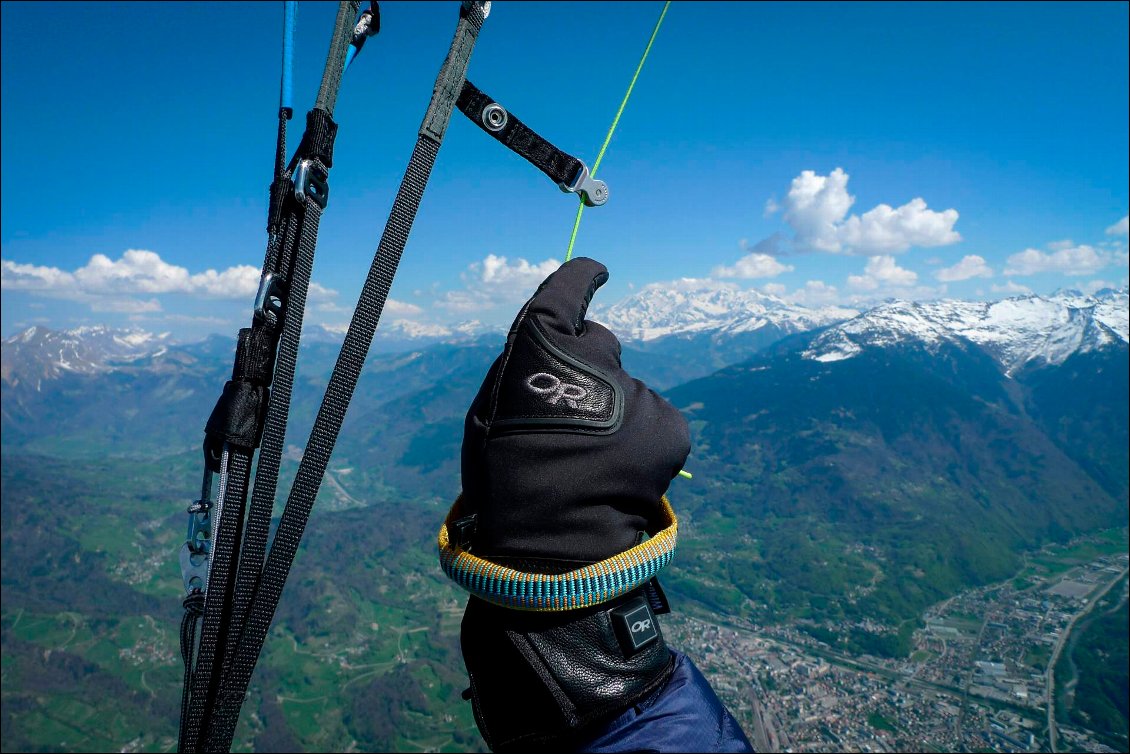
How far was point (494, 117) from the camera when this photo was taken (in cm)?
172

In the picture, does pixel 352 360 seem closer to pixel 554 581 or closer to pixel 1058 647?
pixel 554 581

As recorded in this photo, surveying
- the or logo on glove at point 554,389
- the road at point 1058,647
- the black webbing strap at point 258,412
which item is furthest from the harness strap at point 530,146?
the road at point 1058,647

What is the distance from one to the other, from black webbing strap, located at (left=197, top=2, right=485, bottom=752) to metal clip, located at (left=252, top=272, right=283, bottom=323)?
0.26m

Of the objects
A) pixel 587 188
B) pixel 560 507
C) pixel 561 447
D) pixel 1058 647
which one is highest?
pixel 587 188

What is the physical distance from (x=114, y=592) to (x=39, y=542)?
5490 centimetres

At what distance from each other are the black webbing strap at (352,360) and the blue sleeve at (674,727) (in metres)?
1.02

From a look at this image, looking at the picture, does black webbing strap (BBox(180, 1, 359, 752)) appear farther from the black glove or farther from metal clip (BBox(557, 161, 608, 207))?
metal clip (BBox(557, 161, 608, 207))

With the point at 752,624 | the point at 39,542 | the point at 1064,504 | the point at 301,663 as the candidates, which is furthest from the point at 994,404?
the point at 39,542

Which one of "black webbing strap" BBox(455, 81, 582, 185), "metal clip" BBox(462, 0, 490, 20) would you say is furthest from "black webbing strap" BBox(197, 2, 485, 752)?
"black webbing strap" BBox(455, 81, 582, 185)

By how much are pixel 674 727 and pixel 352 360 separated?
1.38 m

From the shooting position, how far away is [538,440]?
4.62ft

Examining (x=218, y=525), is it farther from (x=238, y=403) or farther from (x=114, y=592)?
(x=114, y=592)

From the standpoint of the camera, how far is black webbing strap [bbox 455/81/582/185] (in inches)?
66.4

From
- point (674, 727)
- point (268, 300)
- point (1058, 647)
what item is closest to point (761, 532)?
point (1058, 647)
